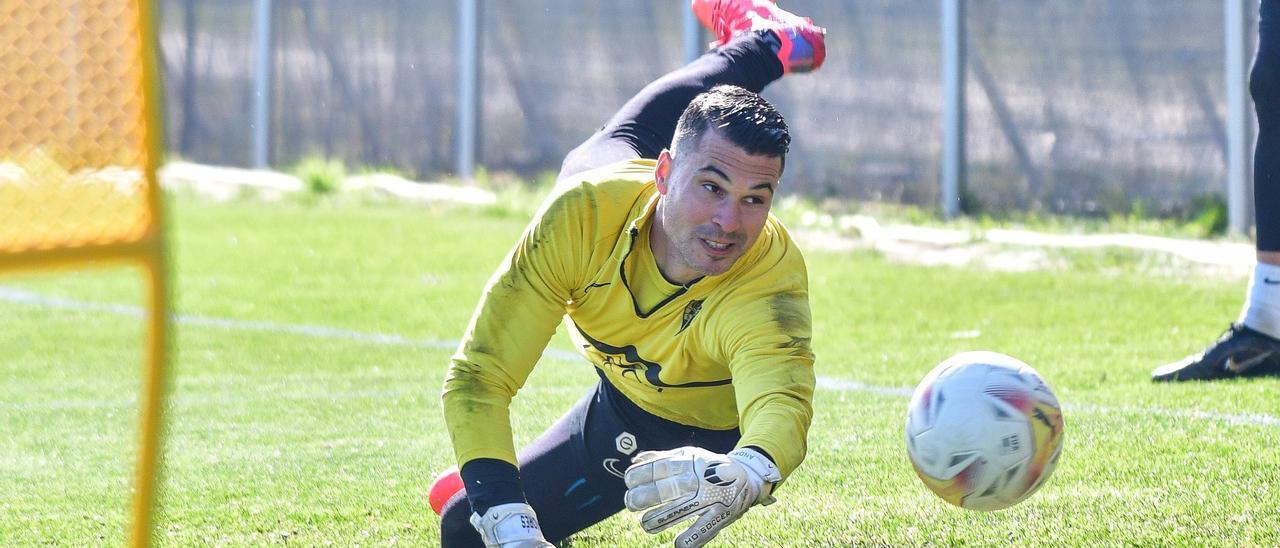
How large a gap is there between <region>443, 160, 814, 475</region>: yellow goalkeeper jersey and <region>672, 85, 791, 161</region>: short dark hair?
32 centimetres

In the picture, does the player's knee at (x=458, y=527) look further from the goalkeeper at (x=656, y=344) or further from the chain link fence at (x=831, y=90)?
the chain link fence at (x=831, y=90)

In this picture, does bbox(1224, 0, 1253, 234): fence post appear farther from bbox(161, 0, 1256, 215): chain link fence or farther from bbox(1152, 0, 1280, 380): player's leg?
bbox(1152, 0, 1280, 380): player's leg

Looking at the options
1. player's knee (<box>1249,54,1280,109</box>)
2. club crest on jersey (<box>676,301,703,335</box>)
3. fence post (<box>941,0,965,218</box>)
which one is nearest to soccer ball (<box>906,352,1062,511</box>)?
club crest on jersey (<box>676,301,703,335</box>)

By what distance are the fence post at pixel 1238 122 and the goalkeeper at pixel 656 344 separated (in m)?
7.06

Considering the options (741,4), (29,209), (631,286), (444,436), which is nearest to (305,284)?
(444,436)

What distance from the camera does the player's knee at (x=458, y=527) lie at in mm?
4398

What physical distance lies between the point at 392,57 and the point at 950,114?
21.2 ft

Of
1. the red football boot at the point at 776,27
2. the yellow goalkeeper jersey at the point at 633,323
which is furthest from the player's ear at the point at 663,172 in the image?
the red football boot at the point at 776,27

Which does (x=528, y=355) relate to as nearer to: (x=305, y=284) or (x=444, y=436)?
(x=444, y=436)

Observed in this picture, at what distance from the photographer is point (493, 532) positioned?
365 centimetres

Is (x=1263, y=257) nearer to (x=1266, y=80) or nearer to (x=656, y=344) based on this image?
(x=1266, y=80)

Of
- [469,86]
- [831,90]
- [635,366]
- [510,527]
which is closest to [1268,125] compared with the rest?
[635,366]

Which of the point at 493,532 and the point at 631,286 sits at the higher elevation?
the point at 631,286

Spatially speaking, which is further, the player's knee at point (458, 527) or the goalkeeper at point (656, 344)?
the player's knee at point (458, 527)
